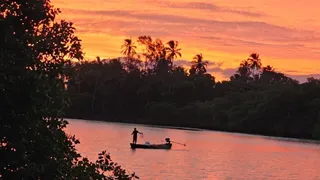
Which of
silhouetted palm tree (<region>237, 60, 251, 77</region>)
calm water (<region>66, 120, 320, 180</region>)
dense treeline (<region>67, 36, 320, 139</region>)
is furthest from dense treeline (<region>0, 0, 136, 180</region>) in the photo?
silhouetted palm tree (<region>237, 60, 251, 77</region>)

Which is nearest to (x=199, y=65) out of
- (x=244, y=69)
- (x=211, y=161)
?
(x=244, y=69)

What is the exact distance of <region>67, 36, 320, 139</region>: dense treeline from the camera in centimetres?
10825

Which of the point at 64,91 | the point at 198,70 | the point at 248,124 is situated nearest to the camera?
the point at 64,91

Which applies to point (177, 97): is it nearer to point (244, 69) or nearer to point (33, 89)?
point (244, 69)

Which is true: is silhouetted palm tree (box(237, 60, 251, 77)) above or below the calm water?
above

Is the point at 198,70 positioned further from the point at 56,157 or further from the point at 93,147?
the point at 56,157

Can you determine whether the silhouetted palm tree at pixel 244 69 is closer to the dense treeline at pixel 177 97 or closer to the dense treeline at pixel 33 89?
the dense treeline at pixel 177 97

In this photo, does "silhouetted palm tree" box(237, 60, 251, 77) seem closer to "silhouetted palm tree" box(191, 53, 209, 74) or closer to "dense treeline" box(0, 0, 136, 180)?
"silhouetted palm tree" box(191, 53, 209, 74)

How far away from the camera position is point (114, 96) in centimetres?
13162

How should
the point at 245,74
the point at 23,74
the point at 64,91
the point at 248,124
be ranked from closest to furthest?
the point at 23,74, the point at 64,91, the point at 248,124, the point at 245,74

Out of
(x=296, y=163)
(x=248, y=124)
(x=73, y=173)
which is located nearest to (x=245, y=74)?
(x=248, y=124)

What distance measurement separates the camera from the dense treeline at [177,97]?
108250 millimetres

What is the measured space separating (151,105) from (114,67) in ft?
48.1

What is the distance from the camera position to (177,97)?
128750 mm
